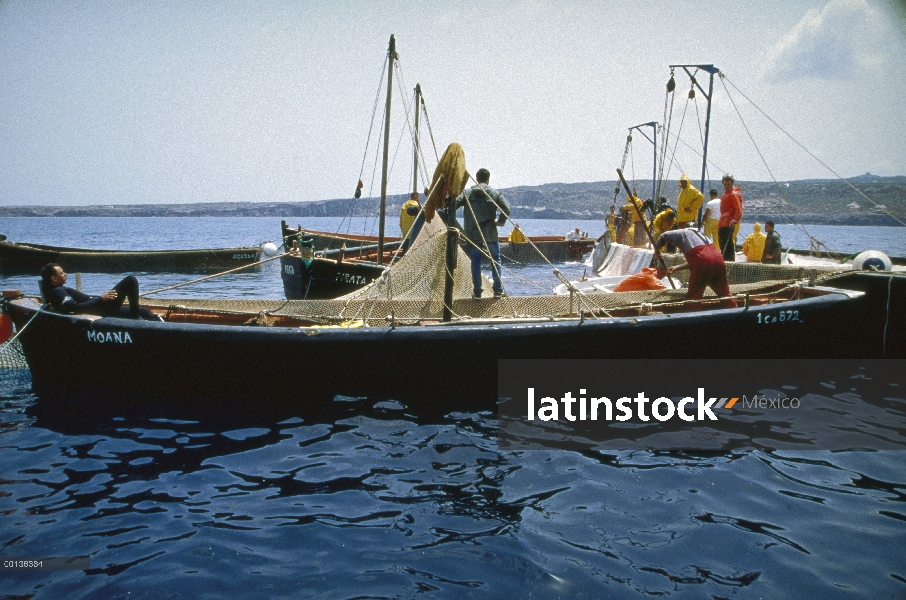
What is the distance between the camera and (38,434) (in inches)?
257

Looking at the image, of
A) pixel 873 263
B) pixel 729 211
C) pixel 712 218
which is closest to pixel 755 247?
pixel 712 218

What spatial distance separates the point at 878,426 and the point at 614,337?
3237mm

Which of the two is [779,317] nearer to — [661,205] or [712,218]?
[712,218]

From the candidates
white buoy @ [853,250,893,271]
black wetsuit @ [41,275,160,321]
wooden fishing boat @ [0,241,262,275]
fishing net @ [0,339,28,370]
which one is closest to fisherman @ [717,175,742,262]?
white buoy @ [853,250,893,271]

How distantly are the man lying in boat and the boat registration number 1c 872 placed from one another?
26.2 ft

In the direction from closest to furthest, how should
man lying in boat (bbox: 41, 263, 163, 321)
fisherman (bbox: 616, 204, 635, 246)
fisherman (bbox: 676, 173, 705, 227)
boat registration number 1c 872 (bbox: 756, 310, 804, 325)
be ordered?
man lying in boat (bbox: 41, 263, 163, 321) → boat registration number 1c 872 (bbox: 756, 310, 804, 325) → fisherman (bbox: 676, 173, 705, 227) → fisherman (bbox: 616, 204, 635, 246)

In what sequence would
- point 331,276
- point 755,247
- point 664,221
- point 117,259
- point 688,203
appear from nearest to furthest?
point 331,276 → point 688,203 → point 755,247 → point 664,221 → point 117,259

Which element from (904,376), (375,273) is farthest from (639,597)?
(375,273)

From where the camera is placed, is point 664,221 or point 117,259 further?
point 117,259

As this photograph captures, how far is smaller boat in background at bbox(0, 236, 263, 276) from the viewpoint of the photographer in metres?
27.3

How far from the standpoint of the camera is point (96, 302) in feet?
24.6

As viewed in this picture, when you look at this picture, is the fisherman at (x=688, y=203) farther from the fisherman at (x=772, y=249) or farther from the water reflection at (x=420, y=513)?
the water reflection at (x=420, y=513)

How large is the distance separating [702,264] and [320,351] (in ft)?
18.6

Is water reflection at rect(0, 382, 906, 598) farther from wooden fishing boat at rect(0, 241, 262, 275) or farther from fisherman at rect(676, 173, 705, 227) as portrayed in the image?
wooden fishing boat at rect(0, 241, 262, 275)
